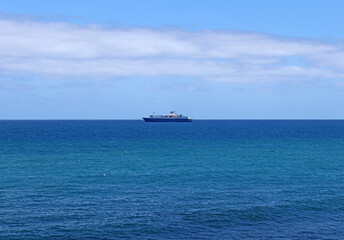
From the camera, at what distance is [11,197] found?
51.1 m

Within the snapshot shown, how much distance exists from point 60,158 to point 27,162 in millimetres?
8080

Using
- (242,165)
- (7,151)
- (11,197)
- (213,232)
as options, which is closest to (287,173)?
(242,165)

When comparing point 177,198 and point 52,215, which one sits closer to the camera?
point 52,215

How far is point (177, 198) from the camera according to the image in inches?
2028

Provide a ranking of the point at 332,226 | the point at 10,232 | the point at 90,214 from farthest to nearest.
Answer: the point at 90,214
the point at 332,226
the point at 10,232

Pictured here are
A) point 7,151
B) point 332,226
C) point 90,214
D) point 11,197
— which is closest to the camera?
point 332,226

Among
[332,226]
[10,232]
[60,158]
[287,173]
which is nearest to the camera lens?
[10,232]

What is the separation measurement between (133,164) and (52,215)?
38295 millimetres

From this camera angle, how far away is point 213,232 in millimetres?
39312

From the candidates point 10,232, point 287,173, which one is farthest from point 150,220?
point 287,173

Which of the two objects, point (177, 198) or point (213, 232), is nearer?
point (213, 232)

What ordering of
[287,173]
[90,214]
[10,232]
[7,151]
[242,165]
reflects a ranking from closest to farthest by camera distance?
[10,232] → [90,214] → [287,173] → [242,165] → [7,151]

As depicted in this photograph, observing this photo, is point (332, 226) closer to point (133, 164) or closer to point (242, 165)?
point (242, 165)

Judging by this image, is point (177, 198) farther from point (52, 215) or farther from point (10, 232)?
point (10, 232)
